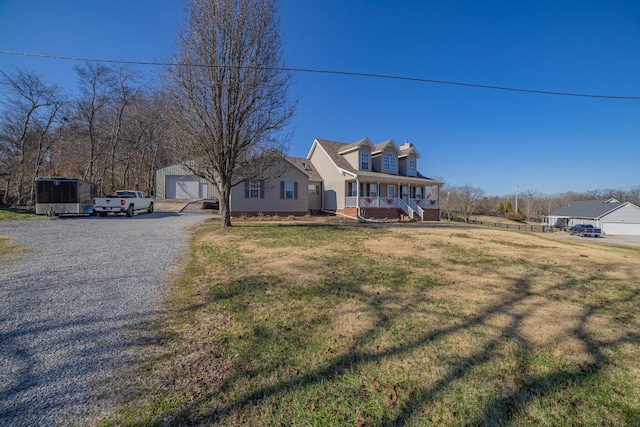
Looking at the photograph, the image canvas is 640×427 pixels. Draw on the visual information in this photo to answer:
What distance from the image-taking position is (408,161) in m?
26.0

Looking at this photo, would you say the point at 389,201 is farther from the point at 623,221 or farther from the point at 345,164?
the point at 623,221

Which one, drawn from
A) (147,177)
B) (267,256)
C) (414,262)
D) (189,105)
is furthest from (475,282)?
(147,177)

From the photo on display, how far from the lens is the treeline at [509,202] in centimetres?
4756

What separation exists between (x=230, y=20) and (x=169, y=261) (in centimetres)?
1024

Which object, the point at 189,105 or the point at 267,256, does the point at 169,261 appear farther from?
the point at 189,105

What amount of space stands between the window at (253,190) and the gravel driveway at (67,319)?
11830mm

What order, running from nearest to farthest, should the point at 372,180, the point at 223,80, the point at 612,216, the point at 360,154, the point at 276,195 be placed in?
the point at 223,80 → the point at 276,195 → the point at 372,180 → the point at 360,154 → the point at 612,216

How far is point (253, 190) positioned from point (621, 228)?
164ft

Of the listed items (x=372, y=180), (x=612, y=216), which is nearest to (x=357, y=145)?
(x=372, y=180)

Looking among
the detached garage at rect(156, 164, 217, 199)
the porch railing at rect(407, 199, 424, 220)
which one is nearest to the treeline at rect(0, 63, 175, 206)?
the detached garage at rect(156, 164, 217, 199)

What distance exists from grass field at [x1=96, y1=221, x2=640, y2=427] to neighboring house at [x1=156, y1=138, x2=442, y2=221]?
1439 cm

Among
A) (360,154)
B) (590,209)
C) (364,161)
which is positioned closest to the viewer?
(360,154)

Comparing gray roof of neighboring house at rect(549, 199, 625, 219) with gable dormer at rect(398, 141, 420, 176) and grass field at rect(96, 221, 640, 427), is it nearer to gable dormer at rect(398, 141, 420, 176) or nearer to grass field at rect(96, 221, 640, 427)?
gable dormer at rect(398, 141, 420, 176)

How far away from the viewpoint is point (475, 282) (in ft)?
18.1
